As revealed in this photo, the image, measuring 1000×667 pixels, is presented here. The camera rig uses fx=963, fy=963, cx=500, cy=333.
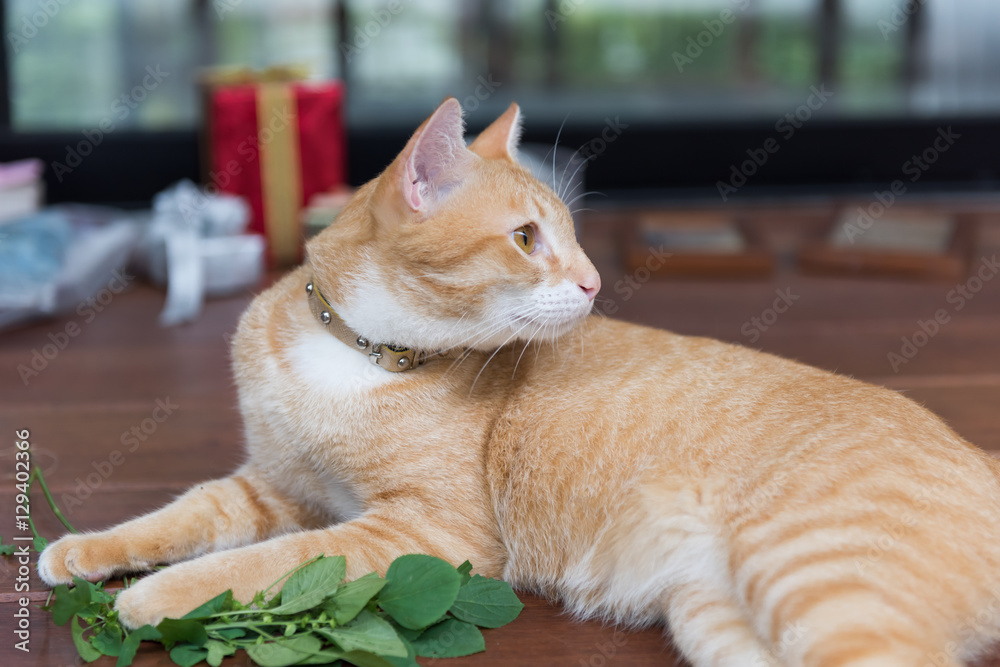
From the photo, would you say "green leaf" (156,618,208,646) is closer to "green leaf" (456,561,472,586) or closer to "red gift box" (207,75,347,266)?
"green leaf" (456,561,472,586)

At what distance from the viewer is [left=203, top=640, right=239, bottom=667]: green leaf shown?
1.02 meters

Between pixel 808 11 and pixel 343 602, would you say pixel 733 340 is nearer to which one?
pixel 343 602

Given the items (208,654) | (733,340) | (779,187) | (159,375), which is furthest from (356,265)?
(779,187)

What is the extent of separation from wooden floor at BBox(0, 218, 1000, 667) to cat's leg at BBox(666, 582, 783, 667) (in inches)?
1.7

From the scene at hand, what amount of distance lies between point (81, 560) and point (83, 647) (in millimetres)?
142

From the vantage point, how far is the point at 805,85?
11.3 feet

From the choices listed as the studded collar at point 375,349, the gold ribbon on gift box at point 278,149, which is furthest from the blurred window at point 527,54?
the studded collar at point 375,349

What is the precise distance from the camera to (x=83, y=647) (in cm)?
104

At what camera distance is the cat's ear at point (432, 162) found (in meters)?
1.11

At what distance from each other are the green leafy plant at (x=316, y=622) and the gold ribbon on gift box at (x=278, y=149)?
1.76 meters

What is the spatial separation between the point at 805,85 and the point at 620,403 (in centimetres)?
262

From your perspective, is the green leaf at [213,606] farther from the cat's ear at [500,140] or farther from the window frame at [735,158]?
the window frame at [735,158]

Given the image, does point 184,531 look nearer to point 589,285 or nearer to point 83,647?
point 83,647

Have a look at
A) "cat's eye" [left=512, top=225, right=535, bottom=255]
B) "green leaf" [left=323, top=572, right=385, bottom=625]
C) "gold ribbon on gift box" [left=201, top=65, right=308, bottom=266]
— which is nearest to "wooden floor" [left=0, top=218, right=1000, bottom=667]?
"green leaf" [left=323, top=572, right=385, bottom=625]
